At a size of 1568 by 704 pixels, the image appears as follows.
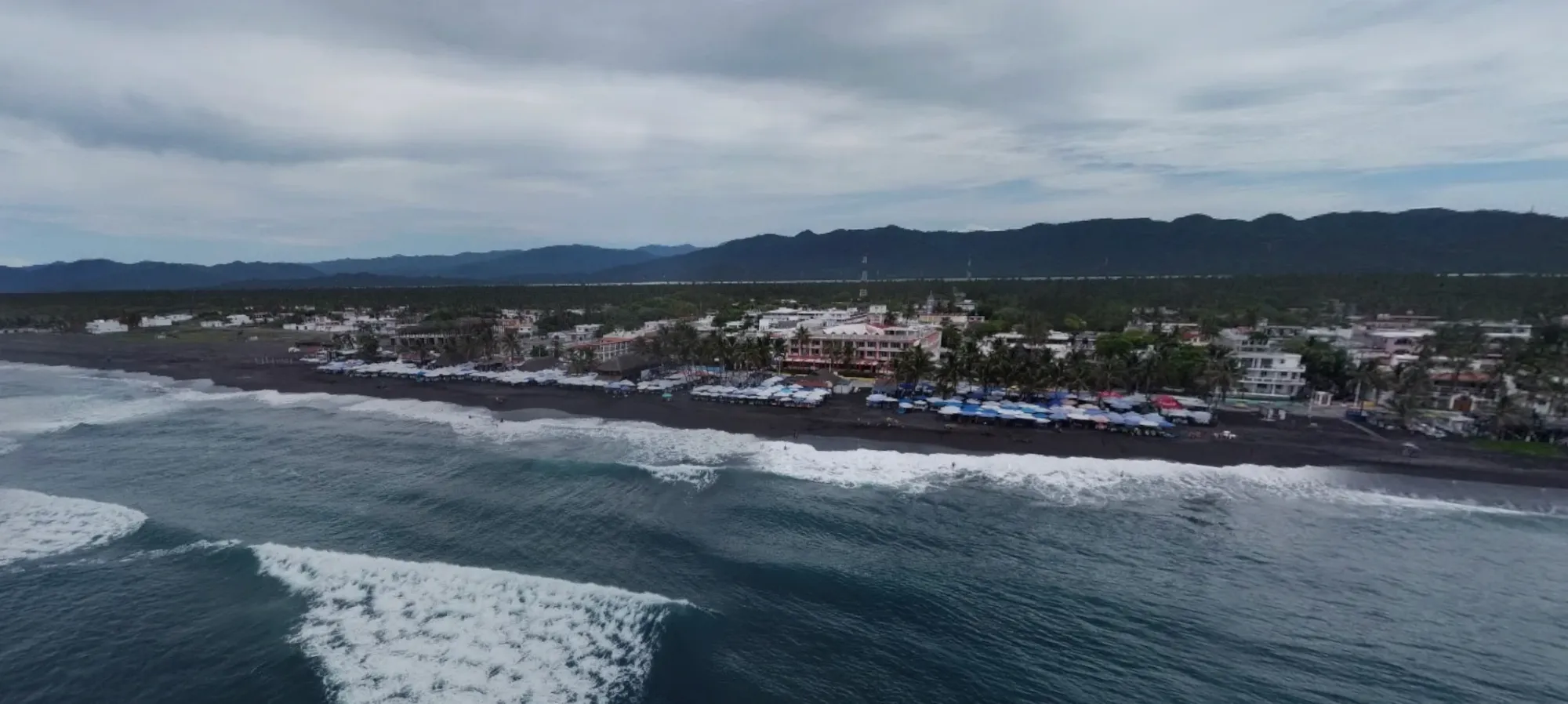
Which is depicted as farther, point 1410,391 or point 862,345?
point 862,345

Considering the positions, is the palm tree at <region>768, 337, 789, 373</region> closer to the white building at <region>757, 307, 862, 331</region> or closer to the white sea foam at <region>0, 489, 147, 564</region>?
the white building at <region>757, 307, 862, 331</region>

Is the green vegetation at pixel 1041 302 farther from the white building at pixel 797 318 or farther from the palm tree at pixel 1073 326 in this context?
the white building at pixel 797 318

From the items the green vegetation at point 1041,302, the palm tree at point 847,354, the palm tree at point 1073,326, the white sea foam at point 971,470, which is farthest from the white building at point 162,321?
the palm tree at point 1073,326

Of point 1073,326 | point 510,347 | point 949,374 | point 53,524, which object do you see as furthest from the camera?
point 1073,326

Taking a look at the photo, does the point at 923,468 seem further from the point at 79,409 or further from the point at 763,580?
the point at 79,409

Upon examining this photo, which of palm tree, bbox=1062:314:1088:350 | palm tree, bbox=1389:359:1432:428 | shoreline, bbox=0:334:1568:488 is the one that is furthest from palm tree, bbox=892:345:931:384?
palm tree, bbox=1389:359:1432:428

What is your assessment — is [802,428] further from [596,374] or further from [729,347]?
[596,374]

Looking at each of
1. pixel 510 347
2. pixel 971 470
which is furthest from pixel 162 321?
pixel 971 470
